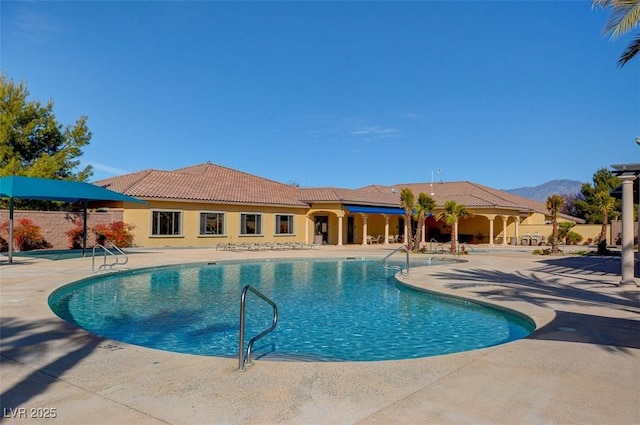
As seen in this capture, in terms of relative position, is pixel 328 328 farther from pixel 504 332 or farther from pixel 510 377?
pixel 510 377

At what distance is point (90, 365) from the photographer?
18.5 feet

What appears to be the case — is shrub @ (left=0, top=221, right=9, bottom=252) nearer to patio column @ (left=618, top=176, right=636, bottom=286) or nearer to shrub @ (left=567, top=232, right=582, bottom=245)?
patio column @ (left=618, top=176, right=636, bottom=286)

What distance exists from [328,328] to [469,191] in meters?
42.1

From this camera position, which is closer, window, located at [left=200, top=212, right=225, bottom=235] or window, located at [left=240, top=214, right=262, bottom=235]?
window, located at [left=200, top=212, right=225, bottom=235]

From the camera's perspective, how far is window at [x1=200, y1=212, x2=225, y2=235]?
31.6 metres

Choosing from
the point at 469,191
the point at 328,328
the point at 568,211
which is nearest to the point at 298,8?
the point at 328,328

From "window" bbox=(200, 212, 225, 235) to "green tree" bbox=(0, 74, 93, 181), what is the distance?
10.9 meters

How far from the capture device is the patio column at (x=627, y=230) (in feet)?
43.7

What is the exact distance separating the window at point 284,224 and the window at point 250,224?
1683mm

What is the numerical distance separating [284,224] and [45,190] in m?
19.6

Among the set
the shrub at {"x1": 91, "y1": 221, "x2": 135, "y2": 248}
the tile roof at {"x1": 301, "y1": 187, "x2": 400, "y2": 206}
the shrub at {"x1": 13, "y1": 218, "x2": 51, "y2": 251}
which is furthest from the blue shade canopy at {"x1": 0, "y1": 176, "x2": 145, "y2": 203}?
the tile roof at {"x1": 301, "y1": 187, "x2": 400, "y2": 206}

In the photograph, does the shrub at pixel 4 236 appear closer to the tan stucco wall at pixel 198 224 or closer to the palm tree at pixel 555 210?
the tan stucco wall at pixel 198 224

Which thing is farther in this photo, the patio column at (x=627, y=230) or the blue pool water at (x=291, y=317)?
the patio column at (x=627, y=230)

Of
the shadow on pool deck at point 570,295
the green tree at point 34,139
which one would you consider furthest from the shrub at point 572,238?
the green tree at point 34,139
